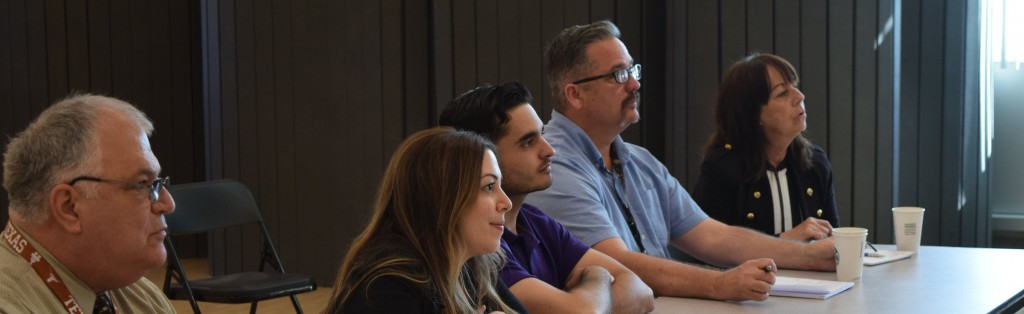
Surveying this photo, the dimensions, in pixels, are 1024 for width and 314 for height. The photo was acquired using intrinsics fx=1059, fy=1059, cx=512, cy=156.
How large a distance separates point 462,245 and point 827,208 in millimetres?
2162

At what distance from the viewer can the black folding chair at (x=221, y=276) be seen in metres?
3.83

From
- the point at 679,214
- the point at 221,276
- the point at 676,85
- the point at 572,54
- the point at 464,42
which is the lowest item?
the point at 221,276

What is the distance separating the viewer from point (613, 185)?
9.98 feet

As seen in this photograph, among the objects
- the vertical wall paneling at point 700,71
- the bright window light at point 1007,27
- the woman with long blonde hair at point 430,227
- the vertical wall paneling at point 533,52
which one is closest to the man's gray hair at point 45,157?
the woman with long blonde hair at point 430,227

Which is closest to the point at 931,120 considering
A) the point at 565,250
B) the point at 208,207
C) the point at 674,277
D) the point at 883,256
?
the point at 883,256

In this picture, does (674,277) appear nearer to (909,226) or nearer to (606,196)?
(606,196)

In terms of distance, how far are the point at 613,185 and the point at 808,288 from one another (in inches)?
29.3

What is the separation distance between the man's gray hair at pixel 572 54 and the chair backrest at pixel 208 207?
5.41 ft

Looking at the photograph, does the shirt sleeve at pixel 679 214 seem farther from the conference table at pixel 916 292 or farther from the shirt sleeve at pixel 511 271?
the shirt sleeve at pixel 511 271

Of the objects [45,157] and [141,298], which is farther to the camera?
[141,298]

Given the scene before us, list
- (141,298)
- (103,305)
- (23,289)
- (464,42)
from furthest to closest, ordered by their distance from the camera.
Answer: (464,42), (141,298), (103,305), (23,289)

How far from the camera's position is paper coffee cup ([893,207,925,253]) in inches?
122

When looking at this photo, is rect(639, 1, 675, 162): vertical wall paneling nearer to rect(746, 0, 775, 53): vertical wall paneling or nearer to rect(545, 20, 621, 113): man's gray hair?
rect(746, 0, 775, 53): vertical wall paneling

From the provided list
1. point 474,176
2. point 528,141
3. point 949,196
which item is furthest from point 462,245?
point 949,196
